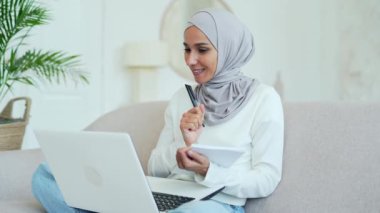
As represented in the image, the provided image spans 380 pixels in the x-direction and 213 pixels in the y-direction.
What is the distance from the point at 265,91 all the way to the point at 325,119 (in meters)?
0.20

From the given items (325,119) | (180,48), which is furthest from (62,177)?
(180,48)

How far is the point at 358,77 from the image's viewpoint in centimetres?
449

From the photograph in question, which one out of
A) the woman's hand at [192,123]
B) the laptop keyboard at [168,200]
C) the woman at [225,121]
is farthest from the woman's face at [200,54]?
the laptop keyboard at [168,200]

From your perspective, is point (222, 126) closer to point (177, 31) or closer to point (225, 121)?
point (225, 121)

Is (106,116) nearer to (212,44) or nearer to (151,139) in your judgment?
(151,139)

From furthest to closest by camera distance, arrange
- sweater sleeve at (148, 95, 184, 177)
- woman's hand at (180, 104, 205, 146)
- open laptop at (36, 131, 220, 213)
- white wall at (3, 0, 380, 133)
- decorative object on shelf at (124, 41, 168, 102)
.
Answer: decorative object on shelf at (124, 41, 168, 102) < white wall at (3, 0, 380, 133) < sweater sleeve at (148, 95, 184, 177) < woman's hand at (180, 104, 205, 146) < open laptop at (36, 131, 220, 213)

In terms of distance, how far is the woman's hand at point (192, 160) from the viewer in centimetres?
138

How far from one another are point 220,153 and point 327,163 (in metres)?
0.37

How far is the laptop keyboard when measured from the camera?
1392 mm

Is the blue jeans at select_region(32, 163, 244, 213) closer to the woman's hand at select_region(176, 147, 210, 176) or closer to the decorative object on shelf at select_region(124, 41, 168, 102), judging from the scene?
the woman's hand at select_region(176, 147, 210, 176)

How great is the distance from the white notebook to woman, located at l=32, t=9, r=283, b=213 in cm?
3

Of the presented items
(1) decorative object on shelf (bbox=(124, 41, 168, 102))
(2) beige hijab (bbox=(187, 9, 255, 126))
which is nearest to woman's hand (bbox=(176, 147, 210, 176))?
(2) beige hijab (bbox=(187, 9, 255, 126))

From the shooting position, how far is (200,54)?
1608mm

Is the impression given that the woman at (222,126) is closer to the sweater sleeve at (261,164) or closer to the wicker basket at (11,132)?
the sweater sleeve at (261,164)
